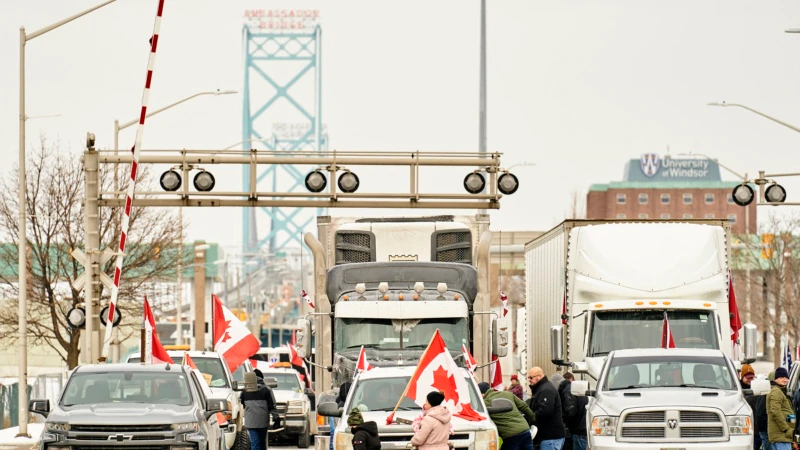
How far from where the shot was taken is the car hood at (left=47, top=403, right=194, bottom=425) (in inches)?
763

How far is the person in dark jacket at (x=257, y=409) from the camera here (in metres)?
26.1

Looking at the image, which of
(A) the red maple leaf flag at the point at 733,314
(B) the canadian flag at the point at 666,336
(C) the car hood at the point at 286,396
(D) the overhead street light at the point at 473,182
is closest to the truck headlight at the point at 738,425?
(B) the canadian flag at the point at 666,336

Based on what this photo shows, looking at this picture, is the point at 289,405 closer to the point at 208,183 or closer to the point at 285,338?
the point at 208,183

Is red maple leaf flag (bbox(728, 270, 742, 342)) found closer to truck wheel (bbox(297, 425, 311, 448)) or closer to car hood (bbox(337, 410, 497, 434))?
car hood (bbox(337, 410, 497, 434))

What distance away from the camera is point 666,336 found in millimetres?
26125

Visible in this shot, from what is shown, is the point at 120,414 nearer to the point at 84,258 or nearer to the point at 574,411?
the point at 574,411

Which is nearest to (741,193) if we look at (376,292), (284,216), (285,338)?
(376,292)

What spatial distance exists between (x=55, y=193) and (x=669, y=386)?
29.7 meters

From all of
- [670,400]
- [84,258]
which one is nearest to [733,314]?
[670,400]

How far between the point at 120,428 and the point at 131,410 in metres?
0.35

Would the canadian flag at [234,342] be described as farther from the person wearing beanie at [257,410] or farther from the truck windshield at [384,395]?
the truck windshield at [384,395]

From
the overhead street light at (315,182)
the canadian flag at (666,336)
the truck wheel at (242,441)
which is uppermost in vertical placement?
the overhead street light at (315,182)

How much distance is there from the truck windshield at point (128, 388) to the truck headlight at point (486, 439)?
3.74m

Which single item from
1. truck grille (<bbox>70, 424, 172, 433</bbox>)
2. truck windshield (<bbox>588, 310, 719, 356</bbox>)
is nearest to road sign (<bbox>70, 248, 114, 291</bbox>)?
truck windshield (<bbox>588, 310, 719, 356</bbox>)
